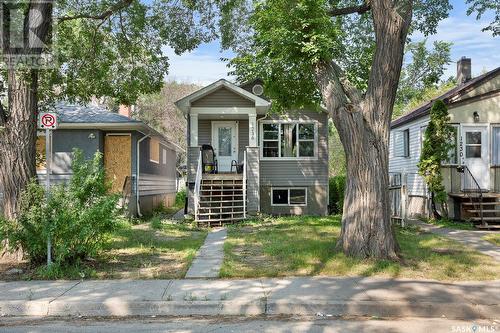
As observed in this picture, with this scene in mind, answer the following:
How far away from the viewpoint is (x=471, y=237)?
1223 centimetres

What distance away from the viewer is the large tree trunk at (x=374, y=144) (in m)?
8.41

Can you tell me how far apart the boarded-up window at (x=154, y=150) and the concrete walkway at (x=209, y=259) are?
8225 mm

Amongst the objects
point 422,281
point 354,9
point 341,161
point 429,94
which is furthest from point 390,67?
point 341,161

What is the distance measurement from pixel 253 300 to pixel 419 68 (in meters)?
37.1

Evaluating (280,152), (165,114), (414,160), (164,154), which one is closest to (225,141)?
(280,152)

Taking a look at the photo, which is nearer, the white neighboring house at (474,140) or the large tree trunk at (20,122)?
the large tree trunk at (20,122)

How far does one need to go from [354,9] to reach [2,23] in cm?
760

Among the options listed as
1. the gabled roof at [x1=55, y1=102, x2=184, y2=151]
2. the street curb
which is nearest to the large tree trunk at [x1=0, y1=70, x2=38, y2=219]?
the street curb

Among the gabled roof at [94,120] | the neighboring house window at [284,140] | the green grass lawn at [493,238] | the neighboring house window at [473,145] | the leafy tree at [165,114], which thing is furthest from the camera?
the leafy tree at [165,114]

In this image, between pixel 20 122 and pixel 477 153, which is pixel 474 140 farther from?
pixel 20 122

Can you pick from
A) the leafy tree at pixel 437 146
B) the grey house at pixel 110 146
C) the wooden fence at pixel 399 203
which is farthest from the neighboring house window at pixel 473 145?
the grey house at pixel 110 146

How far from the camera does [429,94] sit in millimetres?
36594

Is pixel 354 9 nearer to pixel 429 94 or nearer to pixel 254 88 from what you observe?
pixel 254 88

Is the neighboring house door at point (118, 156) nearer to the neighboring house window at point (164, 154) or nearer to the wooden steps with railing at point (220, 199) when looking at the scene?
the wooden steps with railing at point (220, 199)
